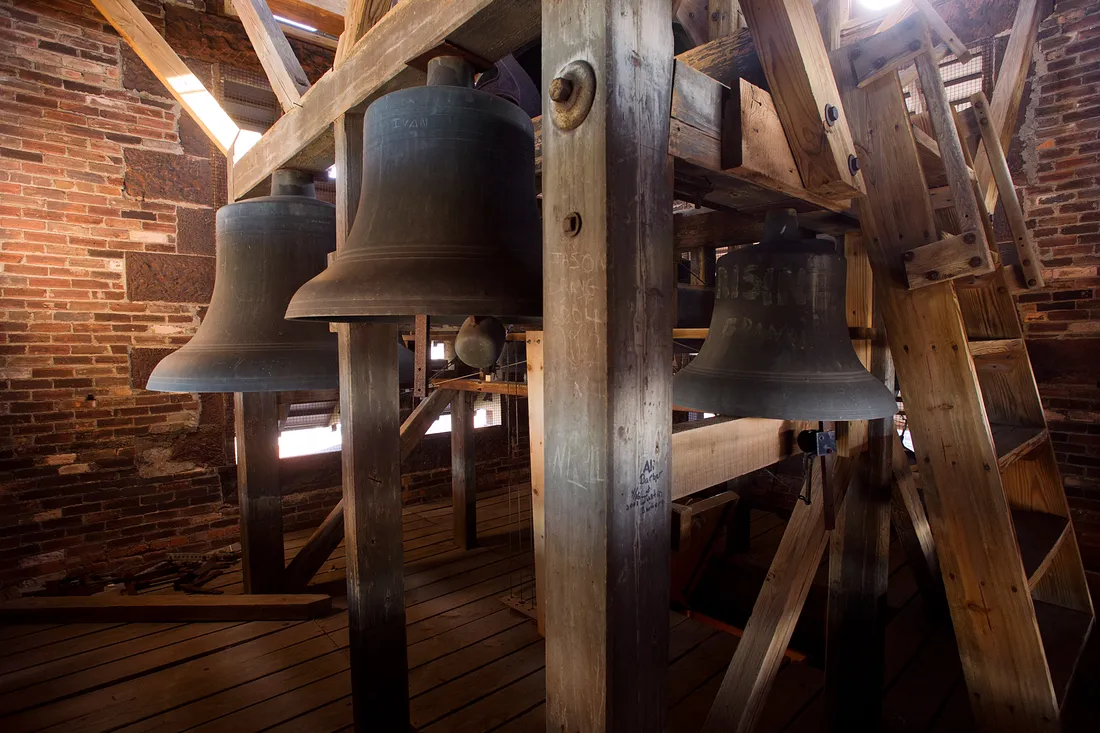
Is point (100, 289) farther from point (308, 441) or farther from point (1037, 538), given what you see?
point (1037, 538)

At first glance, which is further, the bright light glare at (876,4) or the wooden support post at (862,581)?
the bright light glare at (876,4)

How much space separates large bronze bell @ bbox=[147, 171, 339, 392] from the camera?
5.89ft

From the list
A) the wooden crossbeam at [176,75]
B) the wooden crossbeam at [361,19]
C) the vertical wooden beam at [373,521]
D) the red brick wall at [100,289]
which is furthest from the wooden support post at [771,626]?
the red brick wall at [100,289]

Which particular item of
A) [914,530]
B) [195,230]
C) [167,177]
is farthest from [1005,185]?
[167,177]

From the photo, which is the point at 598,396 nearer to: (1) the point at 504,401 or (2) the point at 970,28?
(2) the point at 970,28

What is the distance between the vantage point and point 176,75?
97.3 inches

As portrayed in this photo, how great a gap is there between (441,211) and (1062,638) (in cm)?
254

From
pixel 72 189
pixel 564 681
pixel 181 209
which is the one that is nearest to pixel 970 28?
pixel 564 681

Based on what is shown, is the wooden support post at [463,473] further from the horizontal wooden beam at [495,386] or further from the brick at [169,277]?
the brick at [169,277]

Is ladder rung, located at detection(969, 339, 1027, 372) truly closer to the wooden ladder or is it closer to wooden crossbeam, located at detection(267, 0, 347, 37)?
the wooden ladder

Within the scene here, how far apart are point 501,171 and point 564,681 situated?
94 cm

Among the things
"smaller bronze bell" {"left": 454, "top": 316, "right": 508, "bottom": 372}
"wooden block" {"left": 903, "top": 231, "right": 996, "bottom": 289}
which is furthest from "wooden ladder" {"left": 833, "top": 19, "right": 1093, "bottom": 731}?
"smaller bronze bell" {"left": 454, "top": 316, "right": 508, "bottom": 372}

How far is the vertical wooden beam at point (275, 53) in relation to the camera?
186 centimetres

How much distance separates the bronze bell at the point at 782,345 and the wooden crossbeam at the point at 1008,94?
4.62 ft
